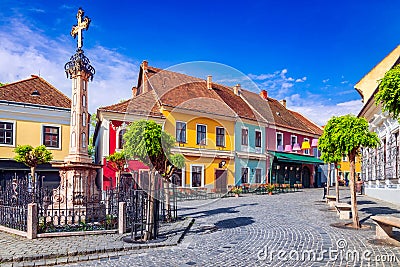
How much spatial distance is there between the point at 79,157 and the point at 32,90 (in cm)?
1574

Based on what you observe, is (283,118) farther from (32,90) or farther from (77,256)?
(77,256)

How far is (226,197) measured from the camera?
2281cm

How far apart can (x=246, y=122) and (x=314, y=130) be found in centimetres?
1534

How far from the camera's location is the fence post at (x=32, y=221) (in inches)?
332

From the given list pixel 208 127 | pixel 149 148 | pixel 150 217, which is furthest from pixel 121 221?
pixel 208 127

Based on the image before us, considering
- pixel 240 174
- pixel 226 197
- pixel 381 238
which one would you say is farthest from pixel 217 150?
pixel 381 238

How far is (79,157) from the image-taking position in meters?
10.3

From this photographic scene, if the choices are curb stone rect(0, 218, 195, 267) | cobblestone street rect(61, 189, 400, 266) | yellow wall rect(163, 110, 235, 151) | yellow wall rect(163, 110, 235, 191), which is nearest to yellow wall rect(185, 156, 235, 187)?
yellow wall rect(163, 110, 235, 191)

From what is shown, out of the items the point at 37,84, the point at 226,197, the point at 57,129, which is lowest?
the point at 226,197

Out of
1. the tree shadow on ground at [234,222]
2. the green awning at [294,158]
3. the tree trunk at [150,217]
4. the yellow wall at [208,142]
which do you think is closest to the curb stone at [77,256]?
the tree trunk at [150,217]

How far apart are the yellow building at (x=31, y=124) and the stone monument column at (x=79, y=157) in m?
12.1

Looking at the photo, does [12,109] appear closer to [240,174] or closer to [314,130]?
[240,174]

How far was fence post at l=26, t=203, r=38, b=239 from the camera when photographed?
8.45 meters

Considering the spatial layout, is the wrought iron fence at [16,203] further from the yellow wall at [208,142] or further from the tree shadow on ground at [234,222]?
the yellow wall at [208,142]
